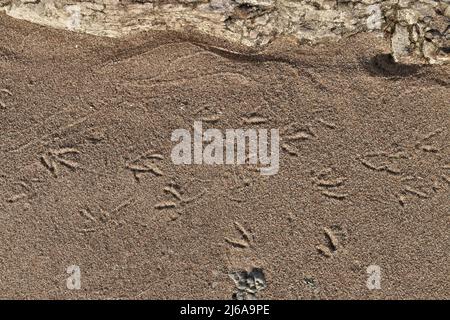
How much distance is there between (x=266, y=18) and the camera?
380cm

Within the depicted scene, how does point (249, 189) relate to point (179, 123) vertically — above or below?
below

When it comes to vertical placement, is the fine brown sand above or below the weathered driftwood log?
below

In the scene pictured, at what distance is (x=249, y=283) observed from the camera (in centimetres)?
384

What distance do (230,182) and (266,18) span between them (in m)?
1.28

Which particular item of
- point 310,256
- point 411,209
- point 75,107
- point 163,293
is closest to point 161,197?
point 163,293

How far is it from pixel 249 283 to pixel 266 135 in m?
1.14

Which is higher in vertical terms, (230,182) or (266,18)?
(266,18)

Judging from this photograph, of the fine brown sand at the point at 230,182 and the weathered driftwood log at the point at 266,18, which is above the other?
the weathered driftwood log at the point at 266,18

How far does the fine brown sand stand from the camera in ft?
12.6

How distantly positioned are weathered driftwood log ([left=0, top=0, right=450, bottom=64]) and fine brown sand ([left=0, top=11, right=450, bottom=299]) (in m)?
0.13

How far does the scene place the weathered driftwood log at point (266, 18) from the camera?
12.3ft

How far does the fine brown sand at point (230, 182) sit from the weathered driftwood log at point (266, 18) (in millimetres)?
130
